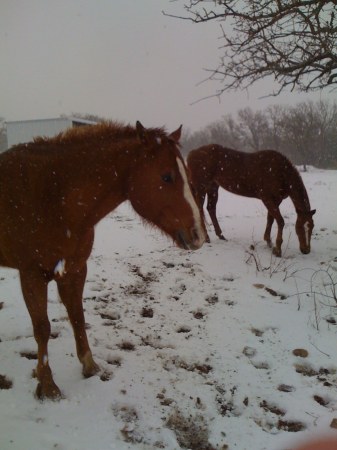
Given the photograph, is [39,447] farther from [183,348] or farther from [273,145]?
[273,145]

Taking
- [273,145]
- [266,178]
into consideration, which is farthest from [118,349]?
[273,145]

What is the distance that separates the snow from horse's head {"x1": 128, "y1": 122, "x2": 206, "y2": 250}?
1.49 ft

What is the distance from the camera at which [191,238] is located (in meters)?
2.58

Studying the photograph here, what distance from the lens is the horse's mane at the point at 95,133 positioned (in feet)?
9.11

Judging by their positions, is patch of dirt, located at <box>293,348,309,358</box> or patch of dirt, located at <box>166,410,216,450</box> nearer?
patch of dirt, located at <box>166,410,216,450</box>

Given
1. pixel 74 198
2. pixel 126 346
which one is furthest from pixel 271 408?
pixel 74 198

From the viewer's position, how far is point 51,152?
8.99 ft

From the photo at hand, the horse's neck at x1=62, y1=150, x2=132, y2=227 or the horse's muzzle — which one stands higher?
the horse's neck at x1=62, y1=150, x2=132, y2=227

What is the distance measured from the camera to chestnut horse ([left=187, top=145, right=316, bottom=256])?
6.81 m

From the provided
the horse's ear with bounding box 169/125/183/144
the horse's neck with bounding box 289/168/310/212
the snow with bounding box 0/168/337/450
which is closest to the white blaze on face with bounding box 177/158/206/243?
the horse's ear with bounding box 169/125/183/144

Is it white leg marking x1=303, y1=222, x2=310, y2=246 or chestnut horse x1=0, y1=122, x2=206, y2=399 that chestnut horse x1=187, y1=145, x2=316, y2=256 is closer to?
white leg marking x1=303, y1=222, x2=310, y2=246

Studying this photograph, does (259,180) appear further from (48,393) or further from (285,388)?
(48,393)

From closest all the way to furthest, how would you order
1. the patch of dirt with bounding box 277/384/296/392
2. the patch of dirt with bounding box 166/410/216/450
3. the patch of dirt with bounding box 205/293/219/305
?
1. the patch of dirt with bounding box 166/410/216/450
2. the patch of dirt with bounding box 277/384/296/392
3. the patch of dirt with bounding box 205/293/219/305

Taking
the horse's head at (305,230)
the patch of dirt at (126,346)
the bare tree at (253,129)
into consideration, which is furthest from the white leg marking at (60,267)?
the bare tree at (253,129)
